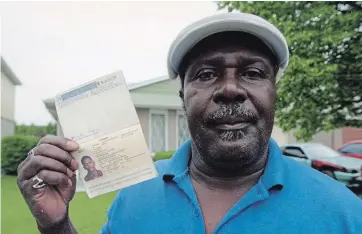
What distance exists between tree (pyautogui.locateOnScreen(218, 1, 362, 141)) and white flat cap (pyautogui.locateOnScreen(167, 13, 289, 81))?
9616mm

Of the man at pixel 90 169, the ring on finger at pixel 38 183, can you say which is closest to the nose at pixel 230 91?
the man at pixel 90 169

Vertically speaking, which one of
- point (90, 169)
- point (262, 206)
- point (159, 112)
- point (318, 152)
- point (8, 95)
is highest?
point (90, 169)

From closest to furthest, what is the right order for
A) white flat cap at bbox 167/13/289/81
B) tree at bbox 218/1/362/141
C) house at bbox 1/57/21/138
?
white flat cap at bbox 167/13/289/81
tree at bbox 218/1/362/141
house at bbox 1/57/21/138

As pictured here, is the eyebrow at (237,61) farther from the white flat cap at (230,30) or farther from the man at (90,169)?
the man at (90,169)

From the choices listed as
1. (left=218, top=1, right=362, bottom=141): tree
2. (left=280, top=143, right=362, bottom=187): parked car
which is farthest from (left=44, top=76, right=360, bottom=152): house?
(left=218, top=1, right=362, bottom=141): tree

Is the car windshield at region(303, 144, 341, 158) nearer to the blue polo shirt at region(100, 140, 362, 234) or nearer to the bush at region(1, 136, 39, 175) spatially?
the blue polo shirt at region(100, 140, 362, 234)

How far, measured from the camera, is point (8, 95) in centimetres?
2983

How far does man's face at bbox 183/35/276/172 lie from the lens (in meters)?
1.68

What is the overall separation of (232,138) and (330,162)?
1060cm

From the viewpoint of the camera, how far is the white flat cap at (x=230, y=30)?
173 centimetres

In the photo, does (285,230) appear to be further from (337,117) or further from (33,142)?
(33,142)

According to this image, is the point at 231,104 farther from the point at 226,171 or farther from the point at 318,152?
the point at 318,152

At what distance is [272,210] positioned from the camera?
5.46 ft

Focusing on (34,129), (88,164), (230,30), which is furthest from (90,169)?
(34,129)
